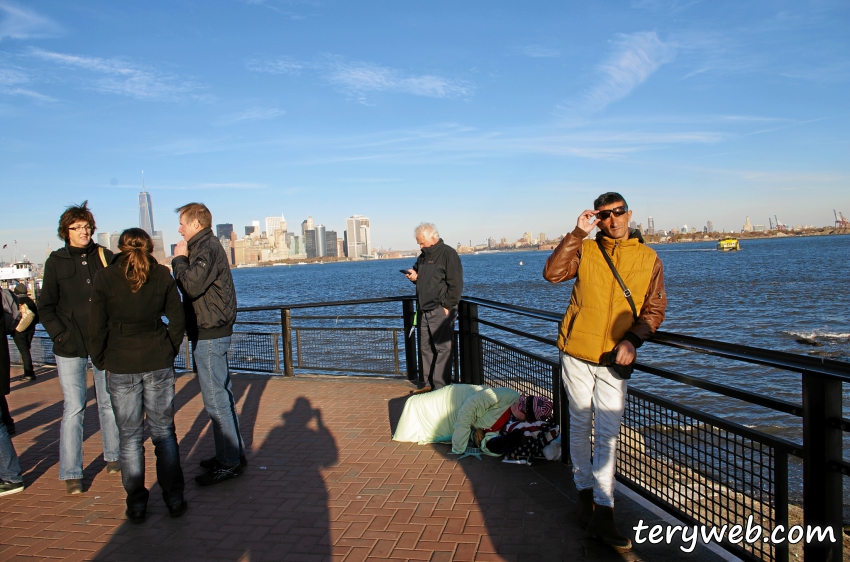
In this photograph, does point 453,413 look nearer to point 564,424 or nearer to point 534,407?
point 534,407

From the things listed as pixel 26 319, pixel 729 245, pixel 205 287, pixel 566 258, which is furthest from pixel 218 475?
pixel 729 245

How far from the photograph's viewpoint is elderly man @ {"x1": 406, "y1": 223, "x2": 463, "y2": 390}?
6.71 meters

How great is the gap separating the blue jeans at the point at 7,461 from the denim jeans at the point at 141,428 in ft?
4.34

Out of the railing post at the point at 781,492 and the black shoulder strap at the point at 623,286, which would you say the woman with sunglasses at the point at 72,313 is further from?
the railing post at the point at 781,492

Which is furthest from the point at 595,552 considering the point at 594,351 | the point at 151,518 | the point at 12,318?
the point at 12,318

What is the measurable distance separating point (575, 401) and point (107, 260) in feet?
12.4

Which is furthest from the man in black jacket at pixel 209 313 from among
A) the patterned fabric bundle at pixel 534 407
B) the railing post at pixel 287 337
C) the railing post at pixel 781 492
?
the railing post at pixel 287 337

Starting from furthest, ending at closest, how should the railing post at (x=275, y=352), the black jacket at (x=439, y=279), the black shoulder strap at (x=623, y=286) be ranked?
the railing post at (x=275, y=352) → the black jacket at (x=439, y=279) → the black shoulder strap at (x=623, y=286)

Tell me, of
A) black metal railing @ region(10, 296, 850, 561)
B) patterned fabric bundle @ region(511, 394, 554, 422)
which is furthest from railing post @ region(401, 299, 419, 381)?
patterned fabric bundle @ region(511, 394, 554, 422)

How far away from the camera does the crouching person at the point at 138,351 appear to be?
405 cm

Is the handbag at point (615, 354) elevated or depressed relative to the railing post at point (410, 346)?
elevated

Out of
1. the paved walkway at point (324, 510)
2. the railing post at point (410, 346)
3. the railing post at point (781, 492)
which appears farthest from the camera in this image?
the railing post at point (410, 346)

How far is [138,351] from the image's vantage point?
4098 mm

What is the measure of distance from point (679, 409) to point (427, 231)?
4.14m
